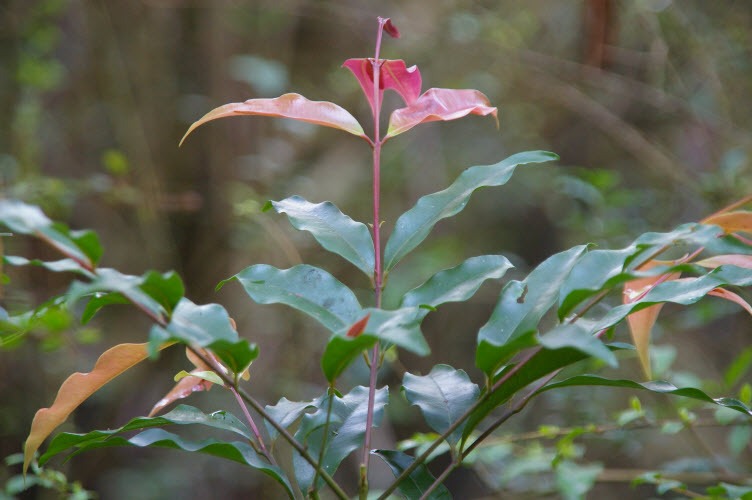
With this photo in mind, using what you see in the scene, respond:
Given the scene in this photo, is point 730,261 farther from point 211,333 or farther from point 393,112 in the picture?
point 211,333

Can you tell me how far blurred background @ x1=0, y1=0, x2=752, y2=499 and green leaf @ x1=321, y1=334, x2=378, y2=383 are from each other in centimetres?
90

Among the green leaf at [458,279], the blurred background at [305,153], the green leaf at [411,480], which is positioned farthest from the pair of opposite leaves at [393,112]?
the blurred background at [305,153]

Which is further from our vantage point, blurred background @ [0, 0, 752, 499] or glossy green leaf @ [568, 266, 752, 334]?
blurred background @ [0, 0, 752, 499]

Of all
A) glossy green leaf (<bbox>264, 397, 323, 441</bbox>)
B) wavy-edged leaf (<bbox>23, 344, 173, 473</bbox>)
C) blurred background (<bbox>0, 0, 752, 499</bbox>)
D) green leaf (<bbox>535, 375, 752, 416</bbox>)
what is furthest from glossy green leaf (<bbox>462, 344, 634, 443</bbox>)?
blurred background (<bbox>0, 0, 752, 499</bbox>)

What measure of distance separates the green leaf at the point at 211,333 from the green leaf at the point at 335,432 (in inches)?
3.2

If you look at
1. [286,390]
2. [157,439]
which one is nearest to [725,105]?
[286,390]

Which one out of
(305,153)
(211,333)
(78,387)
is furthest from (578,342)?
(305,153)

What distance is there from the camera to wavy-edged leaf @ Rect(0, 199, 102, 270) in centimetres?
28

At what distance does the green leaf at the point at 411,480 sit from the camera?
17.7 inches

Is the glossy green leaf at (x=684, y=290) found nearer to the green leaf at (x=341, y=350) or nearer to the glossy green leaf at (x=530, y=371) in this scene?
the glossy green leaf at (x=530, y=371)

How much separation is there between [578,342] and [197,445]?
232 millimetres

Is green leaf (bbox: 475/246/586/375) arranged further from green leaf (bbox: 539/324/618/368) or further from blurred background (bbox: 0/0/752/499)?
blurred background (bbox: 0/0/752/499)

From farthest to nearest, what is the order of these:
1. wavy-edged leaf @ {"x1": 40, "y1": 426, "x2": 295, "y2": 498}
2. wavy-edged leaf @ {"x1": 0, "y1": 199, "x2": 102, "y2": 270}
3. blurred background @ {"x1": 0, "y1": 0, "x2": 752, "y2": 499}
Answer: blurred background @ {"x1": 0, "y1": 0, "x2": 752, "y2": 499} < wavy-edged leaf @ {"x1": 40, "y1": 426, "x2": 295, "y2": 498} < wavy-edged leaf @ {"x1": 0, "y1": 199, "x2": 102, "y2": 270}

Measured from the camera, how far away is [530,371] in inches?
15.0
